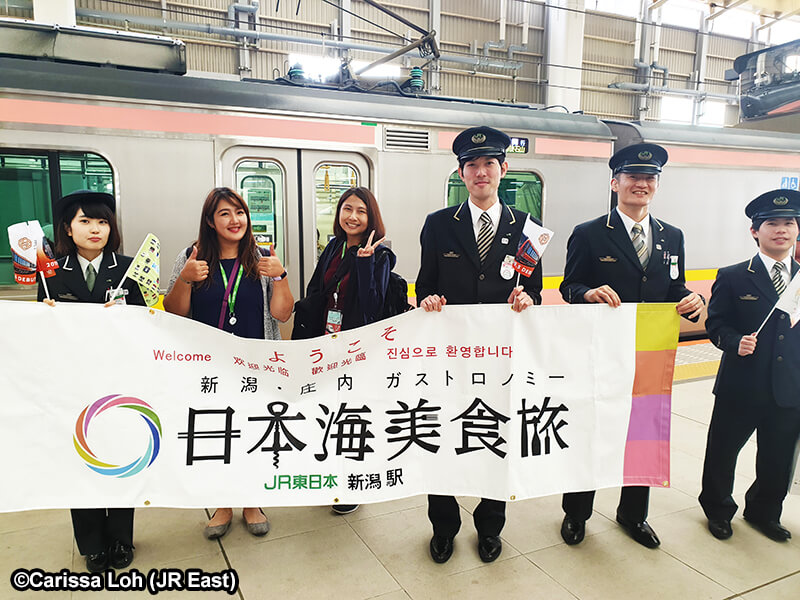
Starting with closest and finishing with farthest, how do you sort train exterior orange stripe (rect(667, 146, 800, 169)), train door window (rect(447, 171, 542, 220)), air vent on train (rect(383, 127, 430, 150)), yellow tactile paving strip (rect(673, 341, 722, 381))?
air vent on train (rect(383, 127, 430, 150)) < train door window (rect(447, 171, 542, 220)) < yellow tactile paving strip (rect(673, 341, 722, 381)) < train exterior orange stripe (rect(667, 146, 800, 169))

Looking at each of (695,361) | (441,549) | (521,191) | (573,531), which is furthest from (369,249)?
(695,361)

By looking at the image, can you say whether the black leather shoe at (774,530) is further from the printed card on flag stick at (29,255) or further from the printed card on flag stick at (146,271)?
the printed card on flag stick at (29,255)

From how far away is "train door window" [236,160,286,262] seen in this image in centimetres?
457

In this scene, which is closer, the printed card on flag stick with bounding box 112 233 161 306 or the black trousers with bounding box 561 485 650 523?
the printed card on flag stick with bounding box 112 233 161 306

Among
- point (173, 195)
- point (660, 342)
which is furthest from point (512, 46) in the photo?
point (660, 342)

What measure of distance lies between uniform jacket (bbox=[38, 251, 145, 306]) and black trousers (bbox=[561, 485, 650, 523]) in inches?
96.1

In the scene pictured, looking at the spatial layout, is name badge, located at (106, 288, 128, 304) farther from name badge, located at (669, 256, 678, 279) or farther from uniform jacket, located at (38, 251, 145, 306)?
name badge, located at (669, 256, 678, 279)

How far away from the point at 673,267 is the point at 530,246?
0.89m

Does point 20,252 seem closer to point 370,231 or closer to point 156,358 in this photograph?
point 156,358

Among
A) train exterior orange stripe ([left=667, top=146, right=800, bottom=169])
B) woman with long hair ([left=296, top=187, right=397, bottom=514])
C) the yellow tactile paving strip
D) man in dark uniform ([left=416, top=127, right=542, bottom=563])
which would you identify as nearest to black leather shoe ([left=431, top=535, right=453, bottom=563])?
man in dark uniform ([left=416, top=127, right=542, bottom=563])

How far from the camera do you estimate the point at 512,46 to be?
631 inches

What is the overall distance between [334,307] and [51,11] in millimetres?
10352

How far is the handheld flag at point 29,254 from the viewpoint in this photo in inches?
93.0

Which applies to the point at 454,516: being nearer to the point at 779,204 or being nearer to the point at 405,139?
the point at 779,204
